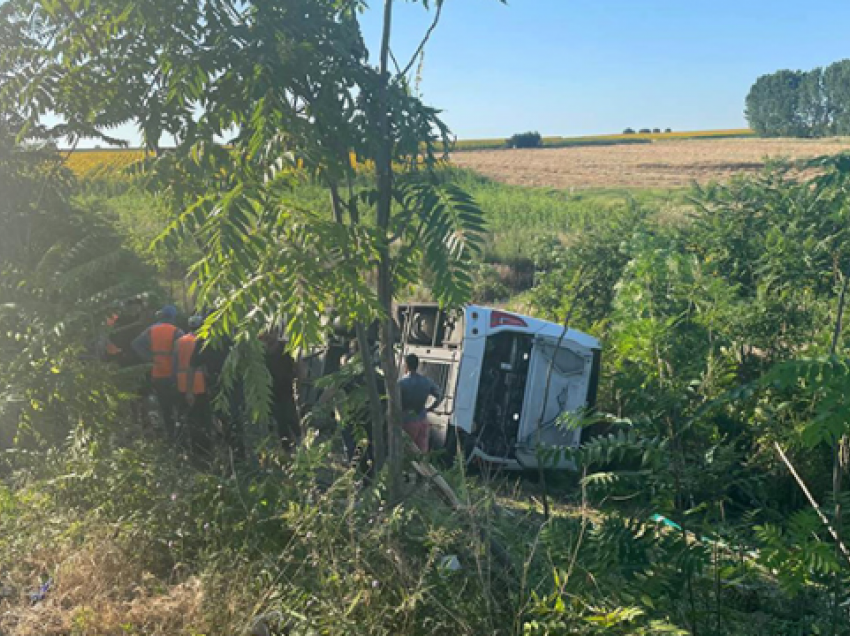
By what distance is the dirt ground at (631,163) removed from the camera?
44.9m

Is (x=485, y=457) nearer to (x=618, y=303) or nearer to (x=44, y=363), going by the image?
(x=618, y=303)

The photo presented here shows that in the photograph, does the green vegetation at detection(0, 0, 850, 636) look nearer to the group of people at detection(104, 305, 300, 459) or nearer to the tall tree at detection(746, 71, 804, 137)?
the group of people at detection(104, 305, 300, 459)

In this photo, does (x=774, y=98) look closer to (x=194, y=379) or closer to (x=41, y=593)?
(x=194, y=379)

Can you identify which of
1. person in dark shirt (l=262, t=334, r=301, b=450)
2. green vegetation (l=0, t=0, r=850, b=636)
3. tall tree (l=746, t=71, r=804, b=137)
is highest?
tall tree (l=746, t=71, r=804, b=137)

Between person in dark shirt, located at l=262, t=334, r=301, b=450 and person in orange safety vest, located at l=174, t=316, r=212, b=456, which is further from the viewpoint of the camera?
person in dark shirt, located at l=262, t=334, r=301, b=450

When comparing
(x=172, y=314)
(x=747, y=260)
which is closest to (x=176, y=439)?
(x=172, y=314)

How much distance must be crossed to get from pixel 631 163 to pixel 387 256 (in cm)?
5339

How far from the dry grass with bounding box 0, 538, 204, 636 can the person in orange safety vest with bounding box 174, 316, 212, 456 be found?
3462 mm

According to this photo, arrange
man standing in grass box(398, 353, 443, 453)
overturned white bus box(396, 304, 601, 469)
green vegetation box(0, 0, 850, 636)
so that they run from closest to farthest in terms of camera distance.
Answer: green vegetation box(0, 0, 850, 636) < man standing in grass box(398, 353, 443, 453) < overturned white bus box(396, 304, 601, 469)

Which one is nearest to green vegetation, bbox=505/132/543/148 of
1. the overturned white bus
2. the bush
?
the bush

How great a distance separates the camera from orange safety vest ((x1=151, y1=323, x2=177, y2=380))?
8516 mm

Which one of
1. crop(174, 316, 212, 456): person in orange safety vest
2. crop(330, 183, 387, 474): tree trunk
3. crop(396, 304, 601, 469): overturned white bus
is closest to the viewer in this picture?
crop(330, 183, 387, 474): tree trunk

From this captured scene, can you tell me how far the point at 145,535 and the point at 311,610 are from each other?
1306 millimetres

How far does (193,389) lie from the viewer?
327 inches
